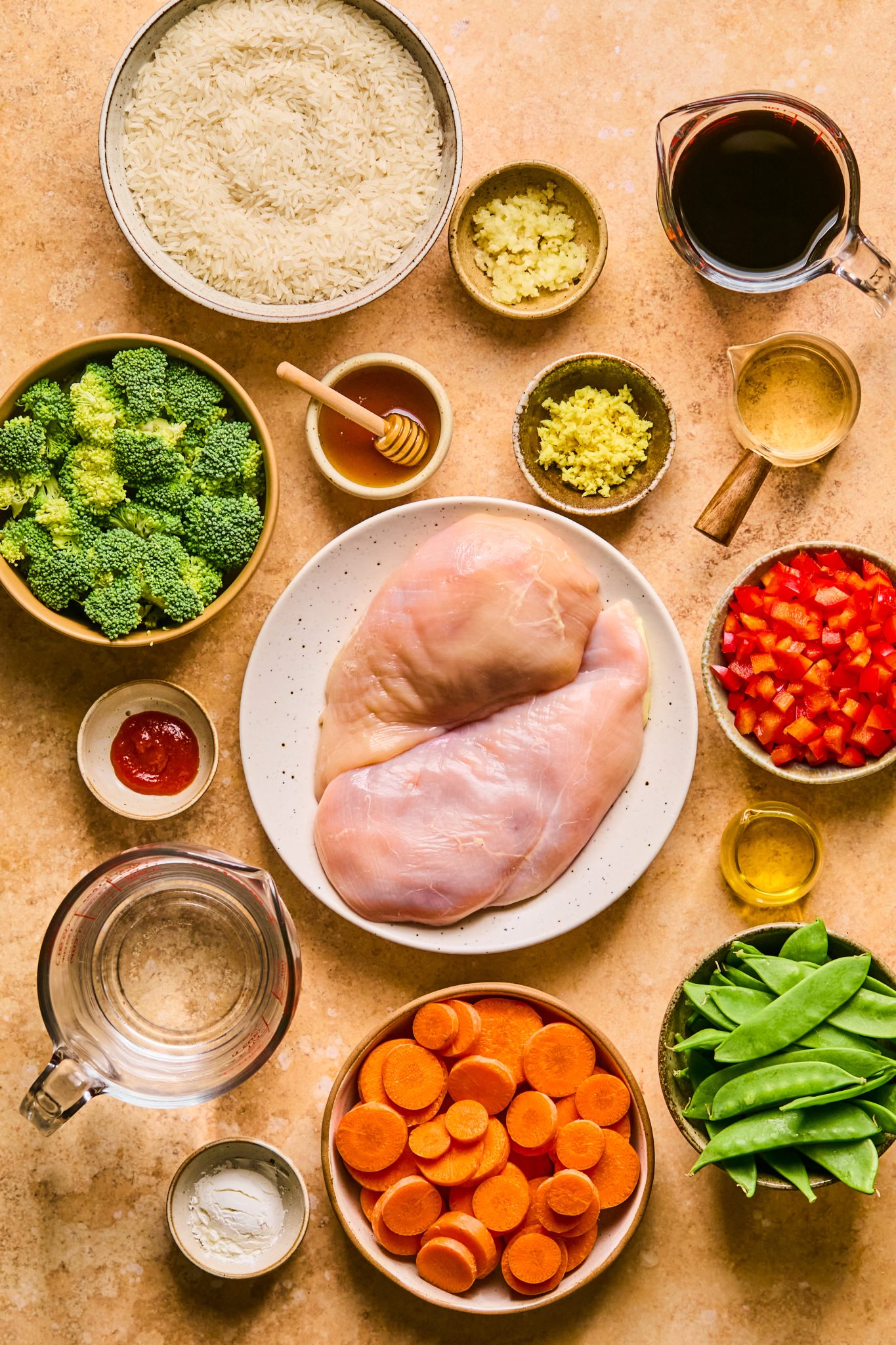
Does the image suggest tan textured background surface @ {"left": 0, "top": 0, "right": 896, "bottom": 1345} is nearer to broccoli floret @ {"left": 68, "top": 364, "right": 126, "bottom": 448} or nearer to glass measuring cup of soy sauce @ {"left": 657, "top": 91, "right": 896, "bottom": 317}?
glass measuring cup of soy sauce @ {"left": 657, "top": 91, "right": 896, "bottom": 317}

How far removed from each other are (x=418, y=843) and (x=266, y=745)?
1.40ft

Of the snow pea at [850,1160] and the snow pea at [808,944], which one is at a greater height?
the snow pea at [808,944]

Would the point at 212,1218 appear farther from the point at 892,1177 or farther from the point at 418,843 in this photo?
the point at 892,1177

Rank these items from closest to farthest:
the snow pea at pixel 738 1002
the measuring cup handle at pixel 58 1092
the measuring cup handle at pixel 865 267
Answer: the measuring cup handle at pixel 58 1092 → the snow pea at pixel 738 1002 → the measuring cup handle at pixel 865 267

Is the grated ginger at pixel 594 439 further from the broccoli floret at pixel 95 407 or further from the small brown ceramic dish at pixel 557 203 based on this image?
the broccoli floret at pixel 95 407

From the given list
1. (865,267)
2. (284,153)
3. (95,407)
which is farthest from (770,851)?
(284,153)

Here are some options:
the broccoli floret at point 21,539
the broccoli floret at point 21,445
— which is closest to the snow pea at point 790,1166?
the broccoli floret at point 21,539

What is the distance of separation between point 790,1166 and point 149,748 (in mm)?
1645

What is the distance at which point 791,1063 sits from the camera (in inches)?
82.2

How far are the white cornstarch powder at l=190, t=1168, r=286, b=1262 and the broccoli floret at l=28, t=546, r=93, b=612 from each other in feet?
4.38

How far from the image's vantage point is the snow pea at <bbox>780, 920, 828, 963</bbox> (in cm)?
214

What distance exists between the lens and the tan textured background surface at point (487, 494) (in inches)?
93.5

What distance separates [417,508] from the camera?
7.68 ft

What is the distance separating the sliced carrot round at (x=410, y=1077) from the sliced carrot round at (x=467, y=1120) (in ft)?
0.21
